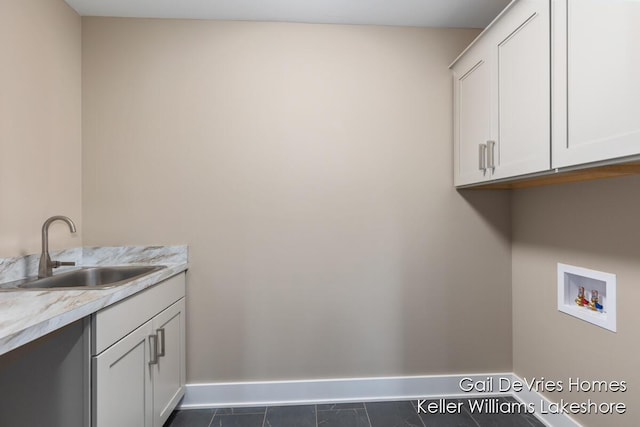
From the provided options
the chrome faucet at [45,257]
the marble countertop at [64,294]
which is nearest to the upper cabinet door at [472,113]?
the marble countertop at [64,294]

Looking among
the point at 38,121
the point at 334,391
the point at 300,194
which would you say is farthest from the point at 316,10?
the point at 334,391

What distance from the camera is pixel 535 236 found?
1810 mm

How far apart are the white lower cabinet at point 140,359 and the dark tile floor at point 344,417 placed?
8.3 inches

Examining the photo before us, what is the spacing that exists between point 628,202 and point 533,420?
133 cm

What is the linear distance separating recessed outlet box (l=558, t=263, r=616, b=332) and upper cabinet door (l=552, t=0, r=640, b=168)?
0.64 metres

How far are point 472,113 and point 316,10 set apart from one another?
112cm

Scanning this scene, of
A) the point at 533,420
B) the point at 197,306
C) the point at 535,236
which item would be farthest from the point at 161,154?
the point at 533,420

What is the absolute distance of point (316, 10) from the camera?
6.07 feet

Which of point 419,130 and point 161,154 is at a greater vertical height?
point 419,130

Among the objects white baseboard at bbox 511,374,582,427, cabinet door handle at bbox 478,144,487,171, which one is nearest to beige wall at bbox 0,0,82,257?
cabinet door handle at bbox 478,144,487,171

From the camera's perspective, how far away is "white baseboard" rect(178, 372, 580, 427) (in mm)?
1907

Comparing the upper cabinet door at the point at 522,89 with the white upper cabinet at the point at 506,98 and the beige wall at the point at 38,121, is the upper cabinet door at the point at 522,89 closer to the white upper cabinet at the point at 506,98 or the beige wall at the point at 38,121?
the white upper cabinet at the point at 506,98

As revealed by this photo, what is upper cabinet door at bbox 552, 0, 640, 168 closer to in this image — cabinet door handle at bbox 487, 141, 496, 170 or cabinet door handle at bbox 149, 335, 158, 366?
cabinet door handle at bbox 487, 141, 496, 170

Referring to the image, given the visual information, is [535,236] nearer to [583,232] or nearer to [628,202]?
[583,232]
